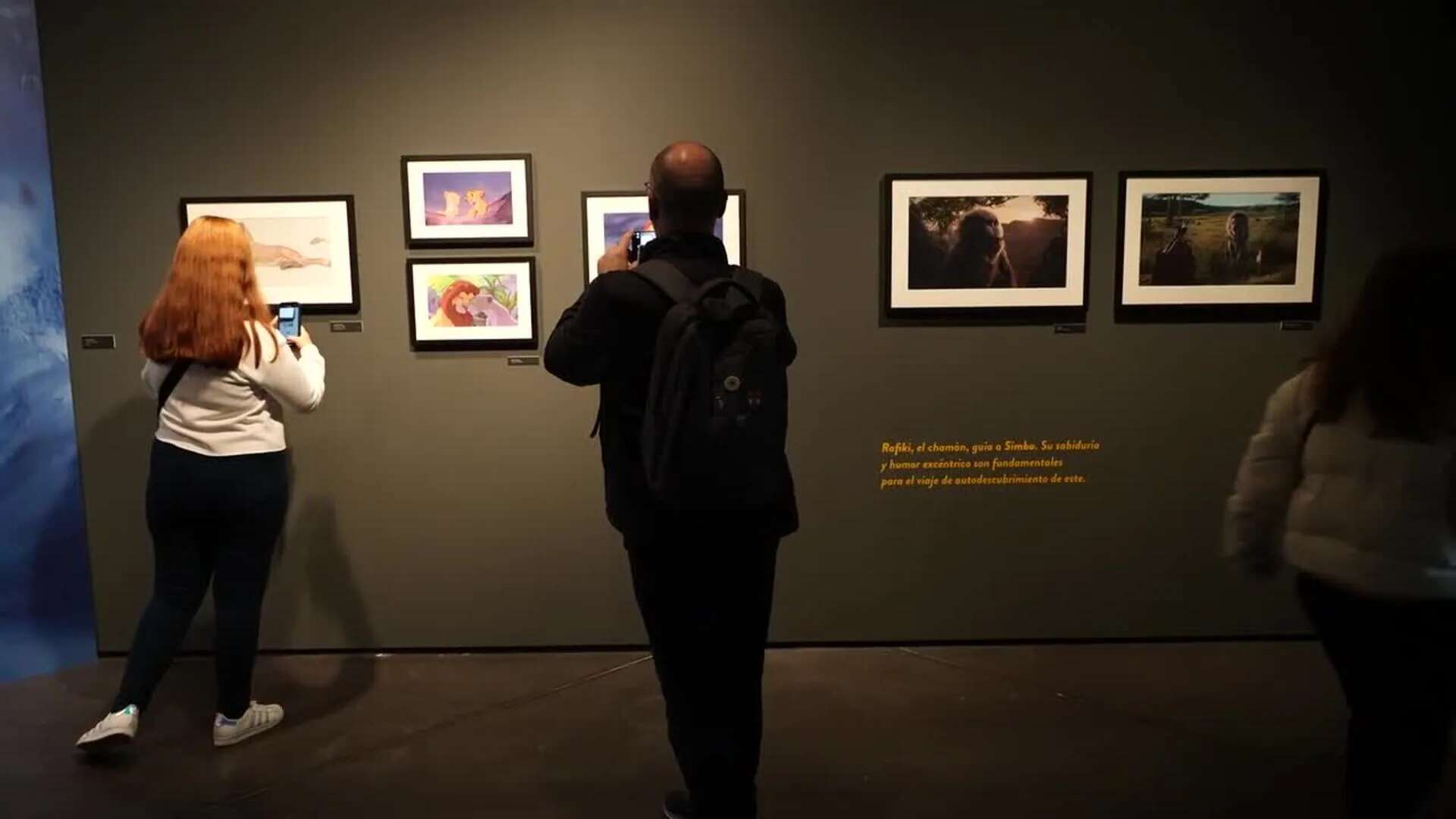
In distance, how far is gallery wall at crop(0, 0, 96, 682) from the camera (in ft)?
10.7

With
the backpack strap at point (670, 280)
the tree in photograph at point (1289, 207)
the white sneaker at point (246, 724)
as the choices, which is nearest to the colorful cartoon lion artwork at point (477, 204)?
the backpack strap at point (670, 280)

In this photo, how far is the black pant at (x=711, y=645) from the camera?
6.39 feet

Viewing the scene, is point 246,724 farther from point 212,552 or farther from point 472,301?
point 472,301

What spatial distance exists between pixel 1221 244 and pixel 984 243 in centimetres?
88

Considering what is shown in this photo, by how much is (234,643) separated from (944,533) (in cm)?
249

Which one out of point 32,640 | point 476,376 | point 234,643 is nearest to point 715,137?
point 476,376

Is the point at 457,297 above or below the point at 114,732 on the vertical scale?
above

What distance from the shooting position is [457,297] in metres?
3.44

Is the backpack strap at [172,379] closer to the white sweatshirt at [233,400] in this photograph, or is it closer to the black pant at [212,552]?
the white sweatshirt at [233,400]

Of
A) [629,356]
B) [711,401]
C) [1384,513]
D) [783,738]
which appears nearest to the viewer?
[1384,513]

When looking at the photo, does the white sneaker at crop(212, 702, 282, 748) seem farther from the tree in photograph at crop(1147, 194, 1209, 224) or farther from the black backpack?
the tree in photograph at crop(1147, 194, 1209, 224)

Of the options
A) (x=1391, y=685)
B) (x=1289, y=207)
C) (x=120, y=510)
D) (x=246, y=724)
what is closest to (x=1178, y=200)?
(x=1289, y=207)

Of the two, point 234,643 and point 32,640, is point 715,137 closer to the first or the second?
point 234,643

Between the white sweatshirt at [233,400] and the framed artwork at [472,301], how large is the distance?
68 cm
